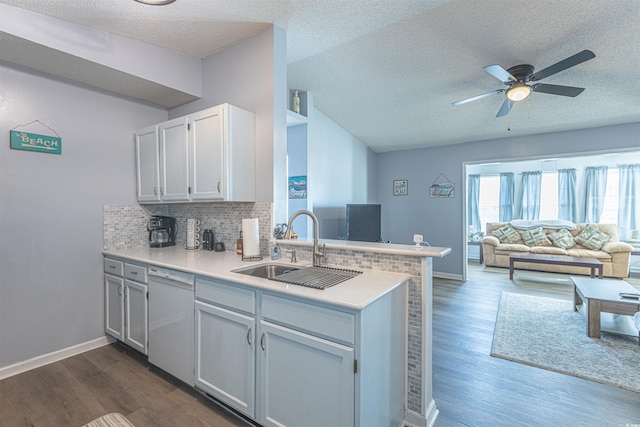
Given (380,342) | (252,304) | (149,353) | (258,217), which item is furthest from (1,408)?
(380,342)

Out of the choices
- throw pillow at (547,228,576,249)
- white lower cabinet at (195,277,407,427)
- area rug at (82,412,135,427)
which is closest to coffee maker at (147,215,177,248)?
white lower cabinet at (195,277,407,427)

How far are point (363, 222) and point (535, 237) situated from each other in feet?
13.5

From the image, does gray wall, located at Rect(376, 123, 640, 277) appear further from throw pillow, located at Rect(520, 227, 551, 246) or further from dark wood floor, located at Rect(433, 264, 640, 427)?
dark wood floor, located at Rect(433, 264, 640, 427)

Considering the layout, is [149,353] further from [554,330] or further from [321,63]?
[554,330]

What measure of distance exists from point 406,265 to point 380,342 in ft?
1.58

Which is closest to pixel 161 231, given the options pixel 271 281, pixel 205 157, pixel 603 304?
pixel 205 157

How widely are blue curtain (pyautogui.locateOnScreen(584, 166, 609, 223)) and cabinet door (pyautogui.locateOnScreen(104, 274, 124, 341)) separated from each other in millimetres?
8519

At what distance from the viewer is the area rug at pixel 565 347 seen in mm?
2246

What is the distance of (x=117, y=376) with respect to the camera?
218 centimetres

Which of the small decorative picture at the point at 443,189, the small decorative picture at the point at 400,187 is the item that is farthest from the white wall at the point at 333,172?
the small decorative picture at the point at 443,189

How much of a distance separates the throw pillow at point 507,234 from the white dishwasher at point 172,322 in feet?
22.2

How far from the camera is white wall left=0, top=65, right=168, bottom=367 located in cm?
220

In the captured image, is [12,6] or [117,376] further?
[117,376]

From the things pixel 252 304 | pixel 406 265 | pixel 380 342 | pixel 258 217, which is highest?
pixel 258 217
